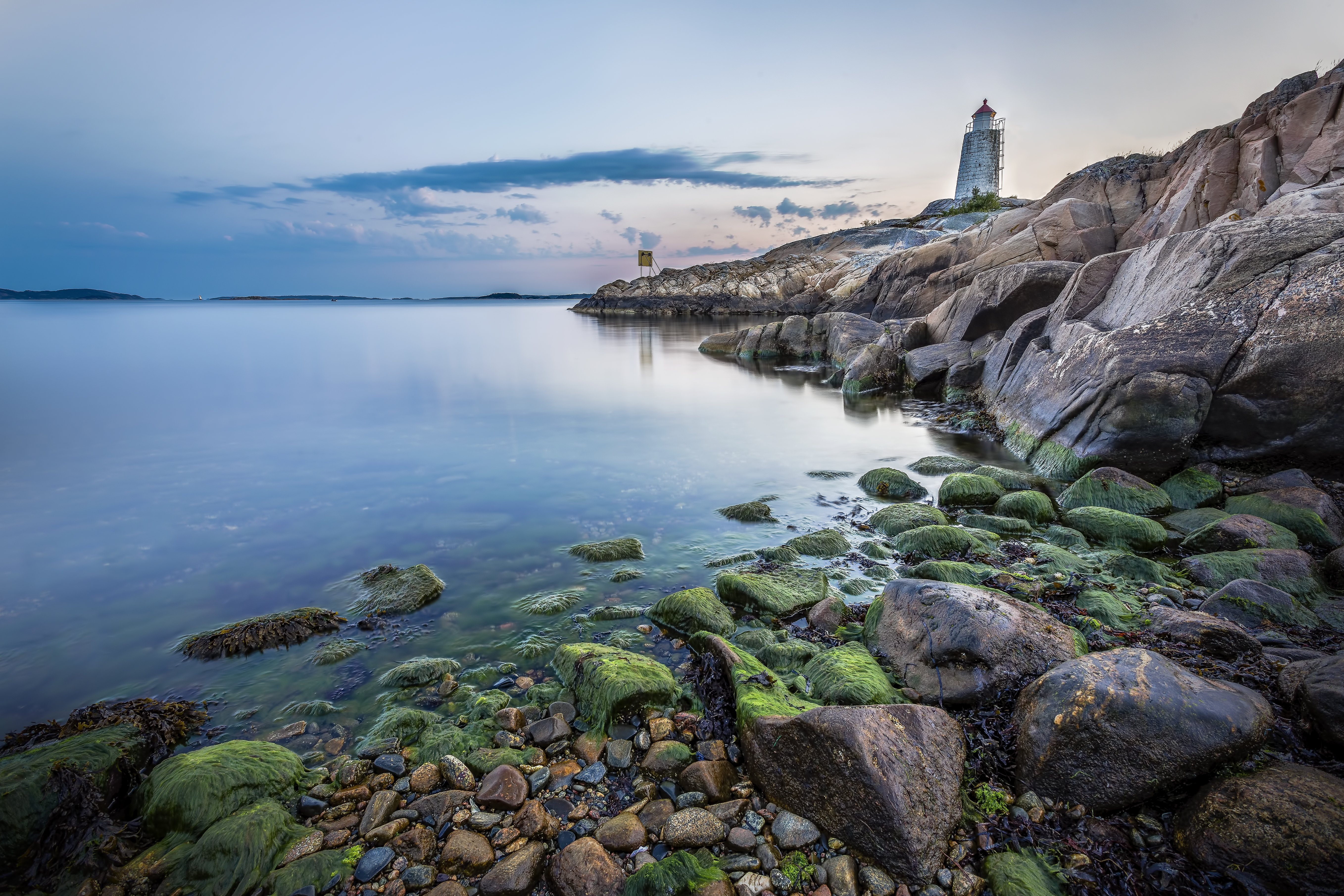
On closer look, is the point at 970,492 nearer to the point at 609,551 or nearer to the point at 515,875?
the point at 609,551

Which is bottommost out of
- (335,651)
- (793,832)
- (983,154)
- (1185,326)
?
(335,651)

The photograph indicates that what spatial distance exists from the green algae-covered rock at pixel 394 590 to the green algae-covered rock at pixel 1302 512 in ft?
35.9

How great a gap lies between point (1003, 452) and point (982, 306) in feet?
27.4

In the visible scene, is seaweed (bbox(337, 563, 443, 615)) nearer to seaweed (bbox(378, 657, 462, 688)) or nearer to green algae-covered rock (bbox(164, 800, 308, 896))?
seaweed (bbox(378, 657, 462, 688))

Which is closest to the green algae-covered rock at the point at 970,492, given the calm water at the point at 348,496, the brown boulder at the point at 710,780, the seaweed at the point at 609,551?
the calm water at the point at 348,496

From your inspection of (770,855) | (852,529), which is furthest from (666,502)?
(770,855)

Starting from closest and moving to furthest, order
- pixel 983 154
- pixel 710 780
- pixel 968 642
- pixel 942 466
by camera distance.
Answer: pixel 710 780 → pixel 968 642 → pixel 942 466 → pixel 983 154

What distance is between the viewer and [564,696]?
17.4ft

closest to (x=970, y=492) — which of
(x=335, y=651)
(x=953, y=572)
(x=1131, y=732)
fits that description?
(x=953, y=572)

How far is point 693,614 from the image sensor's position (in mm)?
6449

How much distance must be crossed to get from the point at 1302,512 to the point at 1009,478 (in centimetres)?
373

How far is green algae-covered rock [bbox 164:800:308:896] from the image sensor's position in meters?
3.55

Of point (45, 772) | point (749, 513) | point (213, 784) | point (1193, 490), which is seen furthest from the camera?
point (749, 513)

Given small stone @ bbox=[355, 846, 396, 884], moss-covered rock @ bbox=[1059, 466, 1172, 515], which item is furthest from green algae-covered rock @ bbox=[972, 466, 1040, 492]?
small stone @ bbox=[355, 846, 396, 884]
